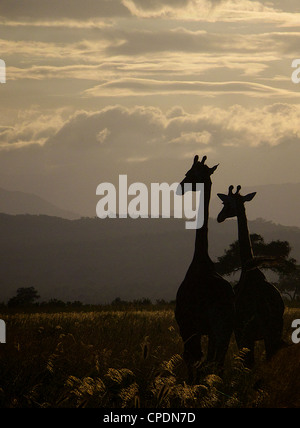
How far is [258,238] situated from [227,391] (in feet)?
89.6

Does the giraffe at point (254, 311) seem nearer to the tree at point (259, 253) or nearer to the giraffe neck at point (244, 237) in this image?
the giraffe neck at point (244, 237)

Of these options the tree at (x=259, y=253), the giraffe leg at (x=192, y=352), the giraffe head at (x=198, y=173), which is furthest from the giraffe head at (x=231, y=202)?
the tree at (x=259, y=253)

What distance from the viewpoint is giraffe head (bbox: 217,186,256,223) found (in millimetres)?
11312

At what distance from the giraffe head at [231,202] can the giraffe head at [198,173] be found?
0.80 metres

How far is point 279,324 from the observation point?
11.1 m

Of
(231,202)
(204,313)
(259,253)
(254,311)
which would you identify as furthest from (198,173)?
(259,253)

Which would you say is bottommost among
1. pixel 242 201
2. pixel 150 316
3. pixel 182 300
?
pixel 150 316

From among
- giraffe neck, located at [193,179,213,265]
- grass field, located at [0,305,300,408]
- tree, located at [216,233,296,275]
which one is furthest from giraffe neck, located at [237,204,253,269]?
tree, located at [216,233,296,275]

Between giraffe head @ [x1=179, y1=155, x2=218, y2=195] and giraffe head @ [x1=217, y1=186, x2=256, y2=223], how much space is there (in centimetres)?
80

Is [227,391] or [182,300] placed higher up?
[182,300]

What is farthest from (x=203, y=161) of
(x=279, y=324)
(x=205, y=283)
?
(x=279, y=324)

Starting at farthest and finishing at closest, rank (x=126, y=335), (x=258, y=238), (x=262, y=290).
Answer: (x=258, y=238) → (x=126, y=335) → (x=262, y=290)
